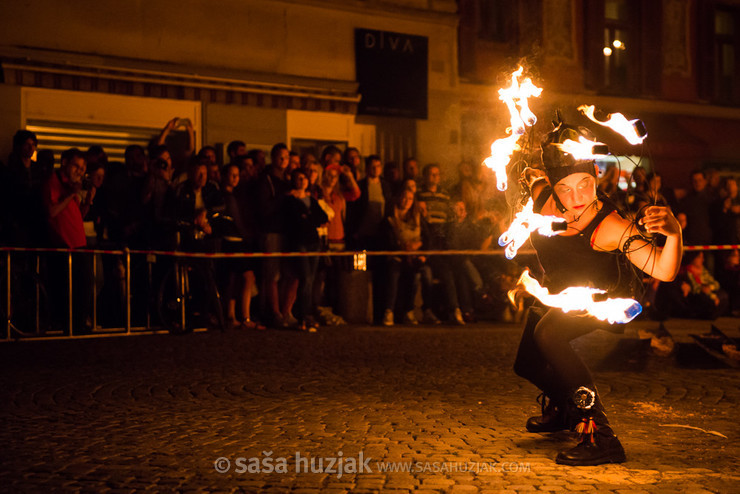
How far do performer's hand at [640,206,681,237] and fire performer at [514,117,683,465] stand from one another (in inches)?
9.7

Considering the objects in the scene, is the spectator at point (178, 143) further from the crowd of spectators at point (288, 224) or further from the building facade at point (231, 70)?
the building facade at point (231, 70)

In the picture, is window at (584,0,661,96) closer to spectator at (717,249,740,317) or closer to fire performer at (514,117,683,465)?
spectator at (717,249,740,317)

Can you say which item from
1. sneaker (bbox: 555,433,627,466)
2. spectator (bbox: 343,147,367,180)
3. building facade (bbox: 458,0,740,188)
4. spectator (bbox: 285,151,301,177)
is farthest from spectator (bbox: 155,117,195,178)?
sneaker (bbox: 555,433,627,466)

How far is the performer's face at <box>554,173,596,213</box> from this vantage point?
20.0ft

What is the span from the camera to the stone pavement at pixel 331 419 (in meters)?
5.51

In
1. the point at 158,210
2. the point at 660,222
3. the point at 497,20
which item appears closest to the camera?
the point at 660,222

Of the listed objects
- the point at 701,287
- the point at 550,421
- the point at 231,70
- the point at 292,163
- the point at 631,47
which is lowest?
the point at 550,421

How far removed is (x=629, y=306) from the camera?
5914 millimetres

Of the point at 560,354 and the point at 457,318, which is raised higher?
the point at 560,354

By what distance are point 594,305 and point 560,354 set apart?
38 cm

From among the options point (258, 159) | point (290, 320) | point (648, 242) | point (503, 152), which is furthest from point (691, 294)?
point (648, 242)

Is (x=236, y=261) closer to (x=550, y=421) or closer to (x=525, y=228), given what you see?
(x=550, y=421)

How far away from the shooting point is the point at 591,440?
19.3ft

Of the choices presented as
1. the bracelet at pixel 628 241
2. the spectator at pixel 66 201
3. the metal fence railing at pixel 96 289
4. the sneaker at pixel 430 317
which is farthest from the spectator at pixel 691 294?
the bracelet at pixel 628 241
